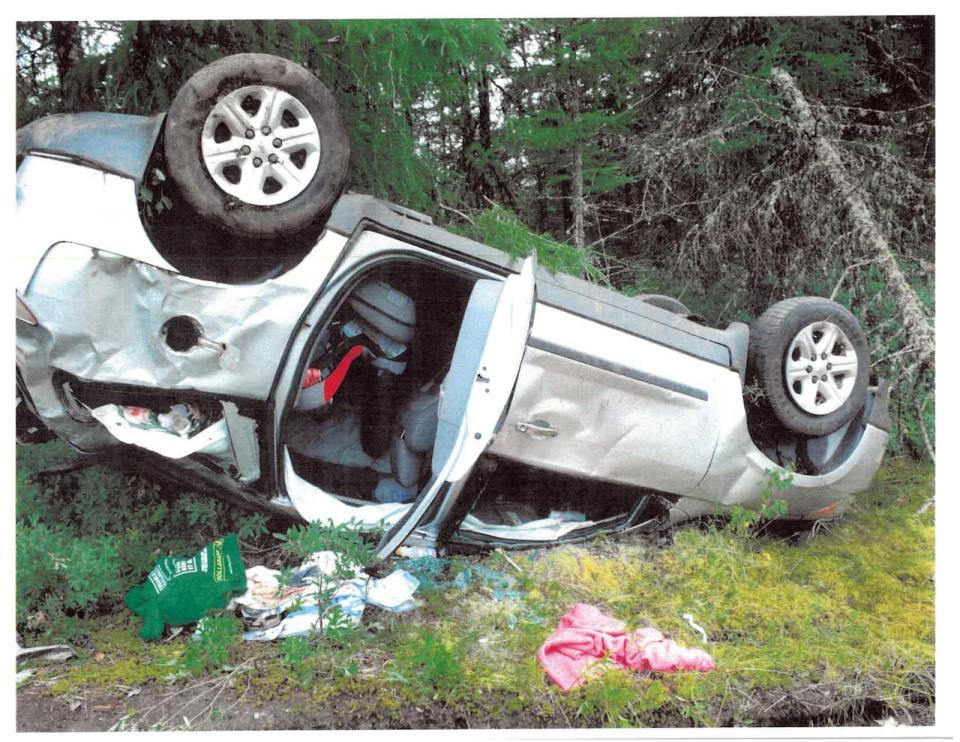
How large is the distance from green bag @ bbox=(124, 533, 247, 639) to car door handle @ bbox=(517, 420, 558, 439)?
1.42 metres

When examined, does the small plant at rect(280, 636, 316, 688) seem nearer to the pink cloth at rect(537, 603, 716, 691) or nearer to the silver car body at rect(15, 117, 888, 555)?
the silver car body at rect(15, 117, 888, 555)

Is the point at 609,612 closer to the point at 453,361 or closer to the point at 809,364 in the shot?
the point at 453,361

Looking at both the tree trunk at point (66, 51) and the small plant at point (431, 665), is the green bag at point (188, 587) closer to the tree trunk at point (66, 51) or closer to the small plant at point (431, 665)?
the small plant at point (431, 665)

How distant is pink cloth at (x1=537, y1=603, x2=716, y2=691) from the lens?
294cm

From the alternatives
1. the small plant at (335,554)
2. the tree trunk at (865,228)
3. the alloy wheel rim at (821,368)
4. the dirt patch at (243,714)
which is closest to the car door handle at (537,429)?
the small plant at (335,554)

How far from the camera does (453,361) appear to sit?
2.97 meters

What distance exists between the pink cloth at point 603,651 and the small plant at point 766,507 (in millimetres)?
683

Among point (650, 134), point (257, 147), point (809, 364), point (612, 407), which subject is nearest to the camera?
point (257, 147)

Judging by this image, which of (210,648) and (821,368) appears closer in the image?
(210,648)

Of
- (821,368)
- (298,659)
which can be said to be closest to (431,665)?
(298,659)

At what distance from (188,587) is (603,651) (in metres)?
1.86

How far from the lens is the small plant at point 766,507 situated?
3443 mm

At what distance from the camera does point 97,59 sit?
314 cm

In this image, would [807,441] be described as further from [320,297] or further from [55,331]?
[55,331]
